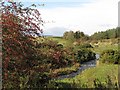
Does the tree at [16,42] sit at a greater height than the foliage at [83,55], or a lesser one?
greater

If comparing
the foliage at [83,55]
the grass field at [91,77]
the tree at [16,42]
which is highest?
the tree at [16,42]

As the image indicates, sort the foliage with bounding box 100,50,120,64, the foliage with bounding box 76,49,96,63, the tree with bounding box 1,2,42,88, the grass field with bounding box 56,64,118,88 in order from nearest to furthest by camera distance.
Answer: the tree with bounding box 1,2,42,88
the grass field with bounding box 56,64,118,88
the foliage with bounding box 100,50,120,64
the foliage with bounding box 76,49,96,63

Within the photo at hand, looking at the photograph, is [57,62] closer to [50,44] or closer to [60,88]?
[50,44]

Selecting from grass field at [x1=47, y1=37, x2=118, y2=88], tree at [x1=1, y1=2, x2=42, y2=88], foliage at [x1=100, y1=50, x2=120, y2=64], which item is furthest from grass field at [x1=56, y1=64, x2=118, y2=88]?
foliage at [x1=100, y1=50, x2=120, y2=64]

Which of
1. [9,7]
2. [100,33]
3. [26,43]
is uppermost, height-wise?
[9,7]

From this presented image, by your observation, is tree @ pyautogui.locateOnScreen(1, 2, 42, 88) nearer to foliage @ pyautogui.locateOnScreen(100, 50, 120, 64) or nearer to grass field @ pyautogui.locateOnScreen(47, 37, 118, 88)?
grass field @ pyautogui.locateOnScreen(47, 37, 118, 88)

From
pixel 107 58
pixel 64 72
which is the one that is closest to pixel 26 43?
pixel 64 72

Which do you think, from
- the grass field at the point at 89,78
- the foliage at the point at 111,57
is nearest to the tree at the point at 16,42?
the grass field at the point at 89,78

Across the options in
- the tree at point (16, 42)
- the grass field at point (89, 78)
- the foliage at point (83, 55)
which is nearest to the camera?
the tree at point (16, 42)

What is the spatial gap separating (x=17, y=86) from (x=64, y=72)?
14344 millimetres

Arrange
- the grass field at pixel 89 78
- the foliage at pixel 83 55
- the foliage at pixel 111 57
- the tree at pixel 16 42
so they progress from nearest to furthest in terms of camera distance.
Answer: the tree at pixel 16 42, the grass field at pixel 89 78, the foliage at pixel 111 57, the foliage at pixel 83 55

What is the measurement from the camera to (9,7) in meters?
7.71

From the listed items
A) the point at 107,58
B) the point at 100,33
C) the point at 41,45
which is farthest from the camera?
the point at 100,33

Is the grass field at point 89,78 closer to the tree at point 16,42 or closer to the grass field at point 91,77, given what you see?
the grass field at point 91,77
